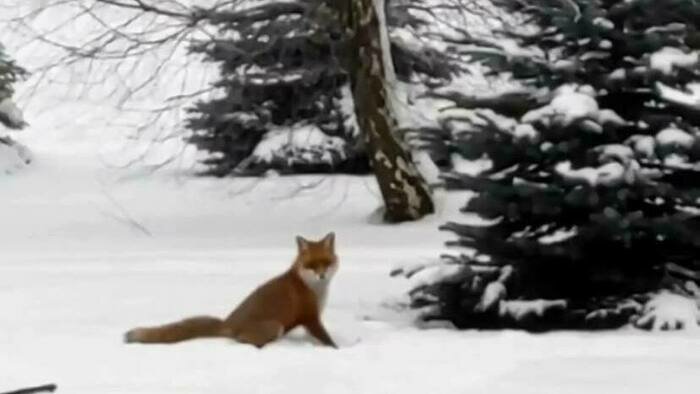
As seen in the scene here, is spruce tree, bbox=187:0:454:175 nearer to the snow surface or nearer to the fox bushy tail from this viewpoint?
the snow surface

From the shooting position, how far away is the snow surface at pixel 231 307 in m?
8.44

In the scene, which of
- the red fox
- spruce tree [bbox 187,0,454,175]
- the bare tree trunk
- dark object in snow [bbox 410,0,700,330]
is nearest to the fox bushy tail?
the red fox

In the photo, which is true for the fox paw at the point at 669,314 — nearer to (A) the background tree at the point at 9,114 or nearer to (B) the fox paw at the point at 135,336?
(B) the fox paw at the point at 135,336

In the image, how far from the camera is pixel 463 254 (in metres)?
11.9

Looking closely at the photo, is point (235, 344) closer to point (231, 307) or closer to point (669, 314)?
point (231, 307)

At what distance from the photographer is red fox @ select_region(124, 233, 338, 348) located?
983 cm

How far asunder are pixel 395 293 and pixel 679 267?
2.51m

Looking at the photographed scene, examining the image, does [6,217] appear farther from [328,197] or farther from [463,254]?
[463,254]

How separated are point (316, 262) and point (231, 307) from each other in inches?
69.0

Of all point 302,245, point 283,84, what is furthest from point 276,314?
point 283,84

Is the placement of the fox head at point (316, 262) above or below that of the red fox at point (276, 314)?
above

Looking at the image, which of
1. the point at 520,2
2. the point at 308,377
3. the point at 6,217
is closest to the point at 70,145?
the point at 6,217

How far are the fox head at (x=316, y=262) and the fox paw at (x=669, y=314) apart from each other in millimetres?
2077

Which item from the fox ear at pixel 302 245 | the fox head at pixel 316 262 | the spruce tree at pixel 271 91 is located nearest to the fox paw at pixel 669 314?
the fox head at pixel 316 262
